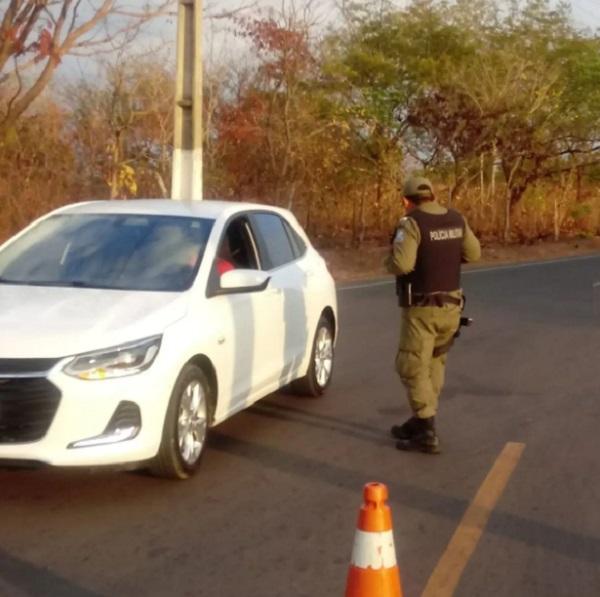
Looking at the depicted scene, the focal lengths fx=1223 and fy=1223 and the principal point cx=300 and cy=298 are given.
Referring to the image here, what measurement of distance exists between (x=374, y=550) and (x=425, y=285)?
3655 mm

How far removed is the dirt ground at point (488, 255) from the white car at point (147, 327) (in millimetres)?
9855

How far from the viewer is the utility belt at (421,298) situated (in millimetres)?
7762

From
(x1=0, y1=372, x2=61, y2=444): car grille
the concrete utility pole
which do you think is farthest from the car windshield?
the concrete utility pole

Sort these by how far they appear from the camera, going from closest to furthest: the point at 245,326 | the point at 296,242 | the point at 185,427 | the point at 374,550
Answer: the point at 374,550 → the point at 185,427 → the point at 245,326 → the point at 296,242

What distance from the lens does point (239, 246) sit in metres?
8.52

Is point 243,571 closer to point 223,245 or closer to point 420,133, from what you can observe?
point 223,245

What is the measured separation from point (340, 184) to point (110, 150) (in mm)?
7676

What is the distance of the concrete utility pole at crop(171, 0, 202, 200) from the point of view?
16.8 meters

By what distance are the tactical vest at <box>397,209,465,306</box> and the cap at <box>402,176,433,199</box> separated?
0.10m

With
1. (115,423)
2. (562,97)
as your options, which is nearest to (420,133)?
(562,97)

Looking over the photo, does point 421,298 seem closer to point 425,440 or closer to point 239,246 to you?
point 425,440

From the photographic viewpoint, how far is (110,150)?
22469 mm

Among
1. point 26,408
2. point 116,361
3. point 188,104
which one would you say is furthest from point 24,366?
point 188,104

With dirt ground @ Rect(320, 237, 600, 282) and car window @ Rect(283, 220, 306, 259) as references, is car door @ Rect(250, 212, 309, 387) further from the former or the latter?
dirt ground @ Rect(320, 237, 600, 282)
